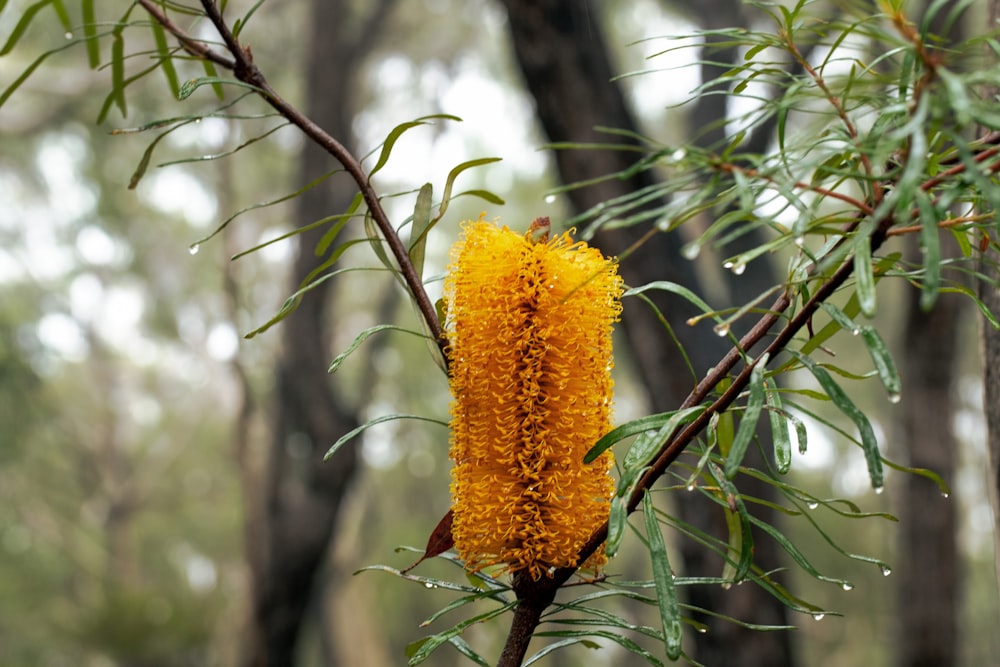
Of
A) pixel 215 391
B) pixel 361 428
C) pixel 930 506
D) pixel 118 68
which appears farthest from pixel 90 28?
pixel 215 391

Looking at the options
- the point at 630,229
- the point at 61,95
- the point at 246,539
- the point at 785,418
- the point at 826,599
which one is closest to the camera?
the point at 785,418

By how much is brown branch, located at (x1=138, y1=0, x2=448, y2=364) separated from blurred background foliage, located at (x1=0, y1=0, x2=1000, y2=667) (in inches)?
138

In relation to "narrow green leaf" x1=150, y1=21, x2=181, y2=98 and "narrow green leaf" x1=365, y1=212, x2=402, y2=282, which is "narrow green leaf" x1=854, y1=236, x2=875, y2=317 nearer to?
"narrow green leaf" x1=365, y1=212, x2=402, y2=282

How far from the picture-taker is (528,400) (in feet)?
1.49

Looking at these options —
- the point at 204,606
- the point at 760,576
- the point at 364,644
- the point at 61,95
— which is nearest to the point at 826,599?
the point at 364,644

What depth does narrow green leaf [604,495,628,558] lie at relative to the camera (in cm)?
38

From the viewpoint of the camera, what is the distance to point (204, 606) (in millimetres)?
7707

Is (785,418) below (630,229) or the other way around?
below

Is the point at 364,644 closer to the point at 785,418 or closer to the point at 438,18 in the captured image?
the point at 438,18

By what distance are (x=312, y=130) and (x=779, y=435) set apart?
0.28m

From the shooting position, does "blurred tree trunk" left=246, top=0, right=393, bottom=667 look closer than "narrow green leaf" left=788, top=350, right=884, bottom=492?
No

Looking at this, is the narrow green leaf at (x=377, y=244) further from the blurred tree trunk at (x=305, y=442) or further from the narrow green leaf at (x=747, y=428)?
the blurred tree trunk at (x=305, y=442)

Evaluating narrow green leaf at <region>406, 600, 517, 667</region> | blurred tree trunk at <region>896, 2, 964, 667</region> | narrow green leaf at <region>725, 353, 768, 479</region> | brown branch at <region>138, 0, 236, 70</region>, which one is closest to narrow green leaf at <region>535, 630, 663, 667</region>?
narrow green leaf at <region>406, 600, 517, 667</region>

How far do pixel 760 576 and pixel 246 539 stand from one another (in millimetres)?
3679
